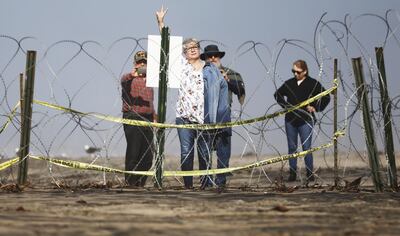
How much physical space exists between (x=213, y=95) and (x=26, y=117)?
7.54 ft

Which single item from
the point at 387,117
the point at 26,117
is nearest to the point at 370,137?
the point at 387,117

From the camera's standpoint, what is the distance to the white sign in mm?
8602

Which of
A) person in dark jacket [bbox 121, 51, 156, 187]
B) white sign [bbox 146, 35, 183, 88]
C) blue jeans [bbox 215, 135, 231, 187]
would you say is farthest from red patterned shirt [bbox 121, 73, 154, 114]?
blue jeans [bbox 215, 135, 231, 187]

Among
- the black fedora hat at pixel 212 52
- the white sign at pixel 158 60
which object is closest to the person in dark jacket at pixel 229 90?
the black fedora hat at pixel 212 52

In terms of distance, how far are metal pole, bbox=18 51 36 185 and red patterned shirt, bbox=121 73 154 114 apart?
131 cm

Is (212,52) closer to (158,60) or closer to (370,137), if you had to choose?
(158,60)

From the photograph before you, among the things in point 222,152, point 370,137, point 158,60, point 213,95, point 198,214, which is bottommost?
point 198,214

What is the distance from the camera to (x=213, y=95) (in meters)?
8.95

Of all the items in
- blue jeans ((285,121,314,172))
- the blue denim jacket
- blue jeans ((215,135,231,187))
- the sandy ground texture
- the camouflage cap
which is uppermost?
the camouflage cap

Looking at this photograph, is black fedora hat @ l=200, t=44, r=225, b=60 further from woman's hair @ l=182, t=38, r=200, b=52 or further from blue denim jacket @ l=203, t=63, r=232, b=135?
woman's hair @ l=182, t=38, r=200, b=52

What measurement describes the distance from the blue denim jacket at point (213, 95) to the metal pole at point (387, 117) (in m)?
1.95

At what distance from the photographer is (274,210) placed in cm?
552

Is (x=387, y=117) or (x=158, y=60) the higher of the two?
(x=158, y=60)

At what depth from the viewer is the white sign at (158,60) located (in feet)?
28.2
